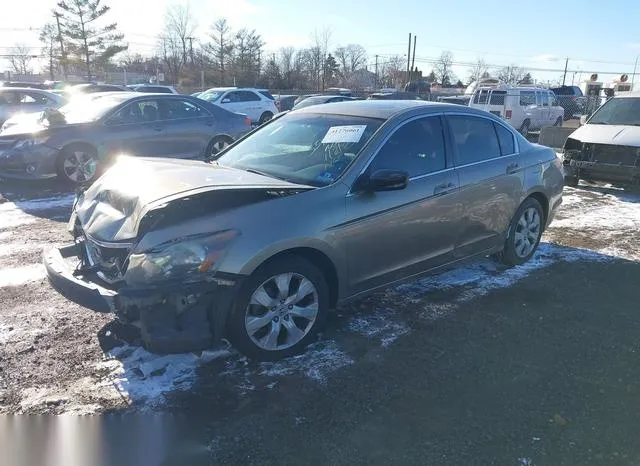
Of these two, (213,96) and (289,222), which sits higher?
(213,96)

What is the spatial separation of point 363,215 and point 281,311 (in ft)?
3.00

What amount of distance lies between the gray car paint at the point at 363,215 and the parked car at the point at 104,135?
512 centimetres

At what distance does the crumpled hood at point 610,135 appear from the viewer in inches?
361

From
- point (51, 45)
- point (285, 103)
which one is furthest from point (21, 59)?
point (285, 103)

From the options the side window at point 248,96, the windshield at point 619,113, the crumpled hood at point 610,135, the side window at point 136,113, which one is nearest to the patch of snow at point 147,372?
the side window at point 136,113

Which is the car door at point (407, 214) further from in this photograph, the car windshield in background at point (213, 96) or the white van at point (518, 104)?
the white van at point (518, 104)

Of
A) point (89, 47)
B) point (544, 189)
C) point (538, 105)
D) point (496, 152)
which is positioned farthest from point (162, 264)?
point (89, 47)

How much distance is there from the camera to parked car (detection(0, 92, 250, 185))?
8609 mm

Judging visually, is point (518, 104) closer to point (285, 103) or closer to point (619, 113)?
point (285, 103)

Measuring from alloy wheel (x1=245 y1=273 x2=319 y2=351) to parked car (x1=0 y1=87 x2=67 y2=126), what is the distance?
523 inches

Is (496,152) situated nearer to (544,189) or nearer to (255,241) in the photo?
(544,189)

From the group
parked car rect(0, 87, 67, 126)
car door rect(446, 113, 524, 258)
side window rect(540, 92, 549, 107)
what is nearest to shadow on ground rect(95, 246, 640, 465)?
car door rect(446, 113, 524, 258)

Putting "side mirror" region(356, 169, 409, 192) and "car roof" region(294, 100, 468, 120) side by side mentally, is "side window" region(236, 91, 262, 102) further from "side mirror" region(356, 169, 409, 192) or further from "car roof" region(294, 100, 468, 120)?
"side mirror" region(356, 169, 409, 192)

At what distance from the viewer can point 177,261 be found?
3.07m
